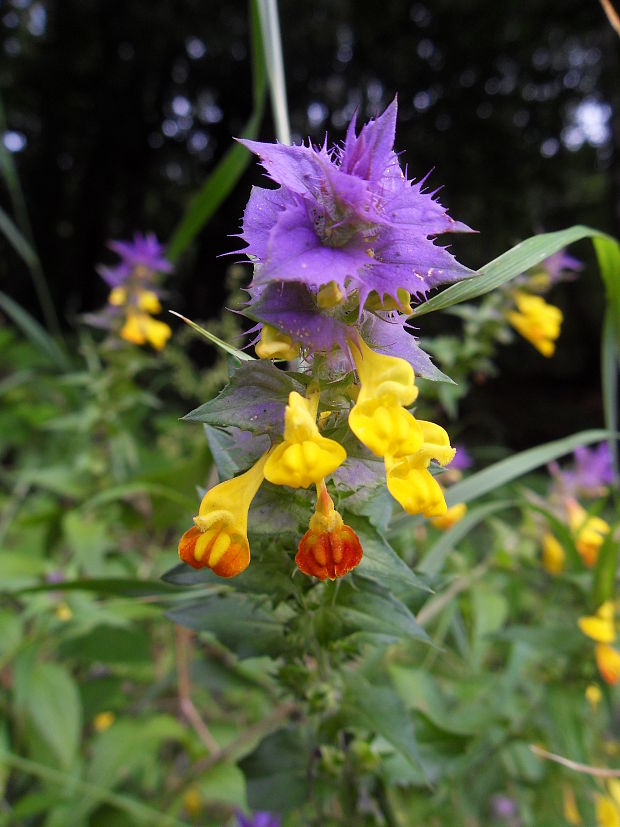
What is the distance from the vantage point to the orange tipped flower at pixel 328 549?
420 mm

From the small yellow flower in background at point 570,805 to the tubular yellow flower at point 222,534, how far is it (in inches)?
41.5

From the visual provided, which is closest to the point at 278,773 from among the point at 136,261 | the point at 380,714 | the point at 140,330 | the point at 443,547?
the point at 380,714

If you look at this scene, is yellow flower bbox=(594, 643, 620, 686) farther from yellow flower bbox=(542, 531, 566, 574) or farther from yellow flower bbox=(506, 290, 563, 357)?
yellow flower bbox=(506, 290, 563, 357)

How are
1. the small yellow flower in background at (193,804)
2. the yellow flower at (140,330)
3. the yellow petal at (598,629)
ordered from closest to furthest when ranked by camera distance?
the yellow petal at (598,629) → the small yellow flower in background at (193,804) → the yellow flower at (140,330)

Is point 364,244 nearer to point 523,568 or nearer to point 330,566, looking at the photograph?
point 330,566

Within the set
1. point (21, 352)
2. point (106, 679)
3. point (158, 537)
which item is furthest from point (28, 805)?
point (21, 352)

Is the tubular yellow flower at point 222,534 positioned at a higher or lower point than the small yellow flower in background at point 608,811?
higher

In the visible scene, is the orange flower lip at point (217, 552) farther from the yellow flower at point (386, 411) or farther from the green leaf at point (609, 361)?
the green leaf at point (609, 361)

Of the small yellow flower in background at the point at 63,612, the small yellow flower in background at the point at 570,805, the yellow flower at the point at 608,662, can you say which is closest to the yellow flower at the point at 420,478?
the yellow flower at the point at 608,662

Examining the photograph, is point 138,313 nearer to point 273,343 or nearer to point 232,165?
point 232,165

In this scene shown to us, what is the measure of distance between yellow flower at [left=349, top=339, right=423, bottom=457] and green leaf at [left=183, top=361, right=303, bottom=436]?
0.21 ft

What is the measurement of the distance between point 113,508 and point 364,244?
1.28 meters

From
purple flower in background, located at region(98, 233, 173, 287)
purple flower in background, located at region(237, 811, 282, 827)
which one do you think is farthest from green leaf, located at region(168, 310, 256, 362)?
purple flower in background, located at region(98, 233, 173, 287)

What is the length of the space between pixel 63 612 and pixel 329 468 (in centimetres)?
90
